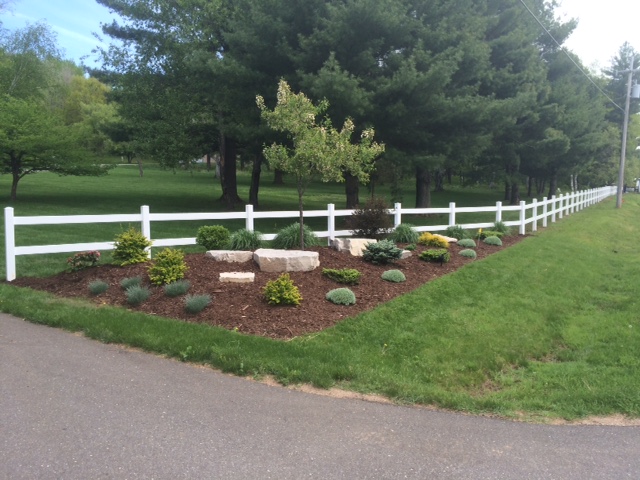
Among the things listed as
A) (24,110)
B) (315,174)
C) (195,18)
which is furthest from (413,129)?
(24,110)

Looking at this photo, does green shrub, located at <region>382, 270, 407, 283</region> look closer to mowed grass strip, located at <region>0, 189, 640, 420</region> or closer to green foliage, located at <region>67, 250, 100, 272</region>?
mowed grass strip, located at <region>0, 189, 640, 420</region>

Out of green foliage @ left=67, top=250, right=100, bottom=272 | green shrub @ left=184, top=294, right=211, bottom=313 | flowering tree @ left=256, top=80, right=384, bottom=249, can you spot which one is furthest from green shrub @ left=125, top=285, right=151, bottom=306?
flowering tree @ left=256, top=80, right=384, bottom=249

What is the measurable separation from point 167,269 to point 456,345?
4.50 meters

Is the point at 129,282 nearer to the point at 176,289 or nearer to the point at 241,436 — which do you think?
the point at 176,289

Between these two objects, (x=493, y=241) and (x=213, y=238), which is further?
(x=493, y=241)

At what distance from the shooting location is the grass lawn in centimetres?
511

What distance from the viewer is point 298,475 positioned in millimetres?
3400

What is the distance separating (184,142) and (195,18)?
5.46 m

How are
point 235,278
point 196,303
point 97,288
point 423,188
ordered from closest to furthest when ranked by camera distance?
point 196,303 → point 97,288 → point 235,278 → point 423,188

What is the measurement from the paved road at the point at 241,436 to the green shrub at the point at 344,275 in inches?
146

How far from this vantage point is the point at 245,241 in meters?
10.5

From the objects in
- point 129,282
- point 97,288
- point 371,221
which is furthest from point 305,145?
point 97,288

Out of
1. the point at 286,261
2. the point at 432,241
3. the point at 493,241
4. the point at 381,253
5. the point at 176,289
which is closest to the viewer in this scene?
the point at 176,289

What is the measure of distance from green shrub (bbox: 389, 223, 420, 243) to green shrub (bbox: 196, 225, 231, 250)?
14.7 feet
